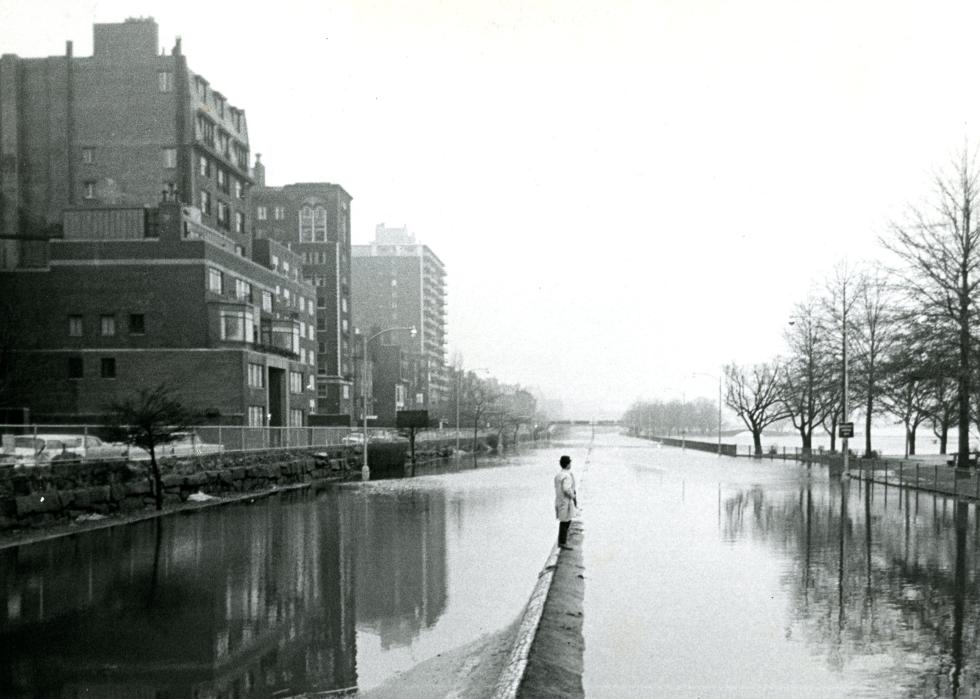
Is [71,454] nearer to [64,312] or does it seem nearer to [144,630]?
[144,630]

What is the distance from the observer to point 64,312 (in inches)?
2277

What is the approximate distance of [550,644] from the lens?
9.58 m

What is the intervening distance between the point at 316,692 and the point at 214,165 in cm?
7097

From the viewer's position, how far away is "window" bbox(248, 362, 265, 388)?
60.1 m

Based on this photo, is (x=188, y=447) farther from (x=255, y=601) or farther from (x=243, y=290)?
(x=243, y=290)

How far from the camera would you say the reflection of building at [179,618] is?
9672 mm

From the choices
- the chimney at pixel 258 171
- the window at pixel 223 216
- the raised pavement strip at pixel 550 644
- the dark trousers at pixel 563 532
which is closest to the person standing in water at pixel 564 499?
the dark trousers at pixel 563 532

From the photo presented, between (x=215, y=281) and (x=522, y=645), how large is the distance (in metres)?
54.5

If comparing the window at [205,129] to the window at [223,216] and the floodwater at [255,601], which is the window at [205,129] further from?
the floodwater at [255,601]

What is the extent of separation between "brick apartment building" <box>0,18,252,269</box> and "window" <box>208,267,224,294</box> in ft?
40.3

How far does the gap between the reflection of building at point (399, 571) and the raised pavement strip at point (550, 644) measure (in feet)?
5.50

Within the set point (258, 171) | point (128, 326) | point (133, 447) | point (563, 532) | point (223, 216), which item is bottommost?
point (563, 532)

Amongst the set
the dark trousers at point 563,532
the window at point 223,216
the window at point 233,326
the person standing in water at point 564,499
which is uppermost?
the window at point 223,216

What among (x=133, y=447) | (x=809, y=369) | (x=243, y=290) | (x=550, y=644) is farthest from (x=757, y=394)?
(x=550, y=644)
